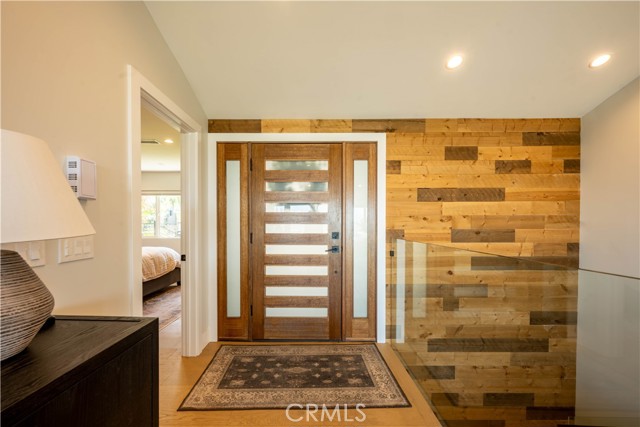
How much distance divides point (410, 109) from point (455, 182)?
2.87 ft

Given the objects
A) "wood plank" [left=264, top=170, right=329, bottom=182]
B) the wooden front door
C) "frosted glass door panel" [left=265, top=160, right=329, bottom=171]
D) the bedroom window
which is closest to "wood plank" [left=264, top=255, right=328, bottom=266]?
the wooden front door

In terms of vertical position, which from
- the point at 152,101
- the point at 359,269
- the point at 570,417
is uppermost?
the point at 152,101

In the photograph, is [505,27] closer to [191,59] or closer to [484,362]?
[191,59]

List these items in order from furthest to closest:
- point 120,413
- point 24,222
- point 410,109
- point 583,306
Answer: point 410,109 → point 583,306 → point 120,413 → point 24,222

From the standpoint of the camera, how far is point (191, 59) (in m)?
2.21

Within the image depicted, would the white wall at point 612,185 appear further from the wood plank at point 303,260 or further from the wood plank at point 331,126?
the wood plank at point 303,260

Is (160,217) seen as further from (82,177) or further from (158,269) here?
(82,177)

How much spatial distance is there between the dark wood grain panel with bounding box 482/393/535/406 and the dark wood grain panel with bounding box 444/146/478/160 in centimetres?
212

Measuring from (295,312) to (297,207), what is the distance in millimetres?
1101

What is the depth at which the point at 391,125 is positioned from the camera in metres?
2.88

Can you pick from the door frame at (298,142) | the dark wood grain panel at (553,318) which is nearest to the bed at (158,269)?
the door frame at (298,142)

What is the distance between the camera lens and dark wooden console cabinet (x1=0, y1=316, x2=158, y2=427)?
1.97 ft

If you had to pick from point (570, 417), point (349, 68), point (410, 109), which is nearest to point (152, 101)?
point (349, 68)

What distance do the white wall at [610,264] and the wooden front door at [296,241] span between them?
1912 millimetres
